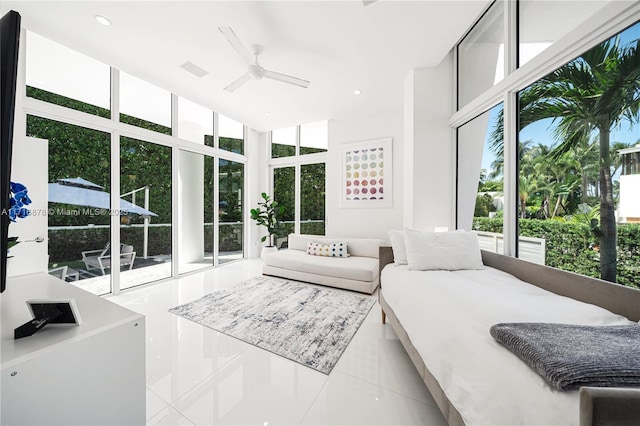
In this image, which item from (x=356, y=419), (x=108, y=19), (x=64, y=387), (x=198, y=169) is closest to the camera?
(x=64, y=387)

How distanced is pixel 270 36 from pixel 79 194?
121 inches

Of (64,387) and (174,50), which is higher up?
(174,50)

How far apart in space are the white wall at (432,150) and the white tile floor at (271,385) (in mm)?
1685

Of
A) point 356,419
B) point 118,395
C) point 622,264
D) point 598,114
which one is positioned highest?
point 598,114

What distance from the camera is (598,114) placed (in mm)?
1495

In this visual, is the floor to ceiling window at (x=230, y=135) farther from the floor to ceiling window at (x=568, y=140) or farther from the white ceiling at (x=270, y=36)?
the floor to ceiling window at (x=568, y=140)

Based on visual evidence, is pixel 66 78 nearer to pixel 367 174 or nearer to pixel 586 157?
pixel 367 174

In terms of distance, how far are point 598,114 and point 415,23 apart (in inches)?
66.7

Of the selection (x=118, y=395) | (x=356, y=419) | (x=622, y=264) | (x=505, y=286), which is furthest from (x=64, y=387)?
(x=622, y=264)

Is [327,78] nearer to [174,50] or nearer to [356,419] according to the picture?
[174,50]

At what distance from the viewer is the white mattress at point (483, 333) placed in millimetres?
715

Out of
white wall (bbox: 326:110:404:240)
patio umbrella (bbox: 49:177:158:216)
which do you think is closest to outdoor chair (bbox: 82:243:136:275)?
patio umbrella (bbox: 49:177:158:216)

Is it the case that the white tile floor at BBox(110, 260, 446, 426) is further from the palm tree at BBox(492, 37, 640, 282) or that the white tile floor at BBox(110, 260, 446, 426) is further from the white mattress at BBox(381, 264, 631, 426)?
the palm tree at BBox(492, 37, 640, 282)

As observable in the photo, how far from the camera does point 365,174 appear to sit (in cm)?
441
